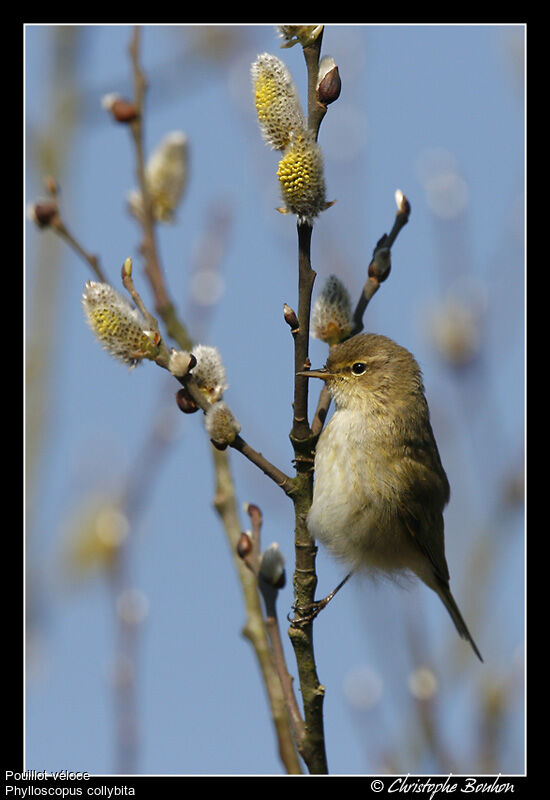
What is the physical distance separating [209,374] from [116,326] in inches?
12.0

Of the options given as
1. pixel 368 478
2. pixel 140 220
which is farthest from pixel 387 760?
pixel 140 220

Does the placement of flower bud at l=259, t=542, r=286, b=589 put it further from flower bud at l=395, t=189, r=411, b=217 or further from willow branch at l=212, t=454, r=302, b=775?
flower bud at l=395, t=189, r=411, b=217

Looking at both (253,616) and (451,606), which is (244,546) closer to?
(253,616)

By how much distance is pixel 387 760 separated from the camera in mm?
3238

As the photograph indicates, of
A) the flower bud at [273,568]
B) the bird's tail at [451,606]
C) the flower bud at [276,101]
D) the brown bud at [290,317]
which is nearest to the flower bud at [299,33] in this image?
the flower bud at [276,101]

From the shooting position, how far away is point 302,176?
2.31 metres

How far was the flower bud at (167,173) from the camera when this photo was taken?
350cm

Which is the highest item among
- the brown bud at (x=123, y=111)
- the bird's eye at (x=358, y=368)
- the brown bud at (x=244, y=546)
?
the brown bud at (x=123, y=111)

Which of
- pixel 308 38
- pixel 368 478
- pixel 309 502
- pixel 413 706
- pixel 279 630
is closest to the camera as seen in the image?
pixel 308 38

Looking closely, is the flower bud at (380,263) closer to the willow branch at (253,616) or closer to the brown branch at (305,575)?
the brown branch at (305,575)

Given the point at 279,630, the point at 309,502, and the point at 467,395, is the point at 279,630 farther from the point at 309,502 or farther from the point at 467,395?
the point at 467,395

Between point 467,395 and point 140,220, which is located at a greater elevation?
point 140,220

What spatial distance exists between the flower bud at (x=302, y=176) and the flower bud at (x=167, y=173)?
1.27m

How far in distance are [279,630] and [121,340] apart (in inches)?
42.2
